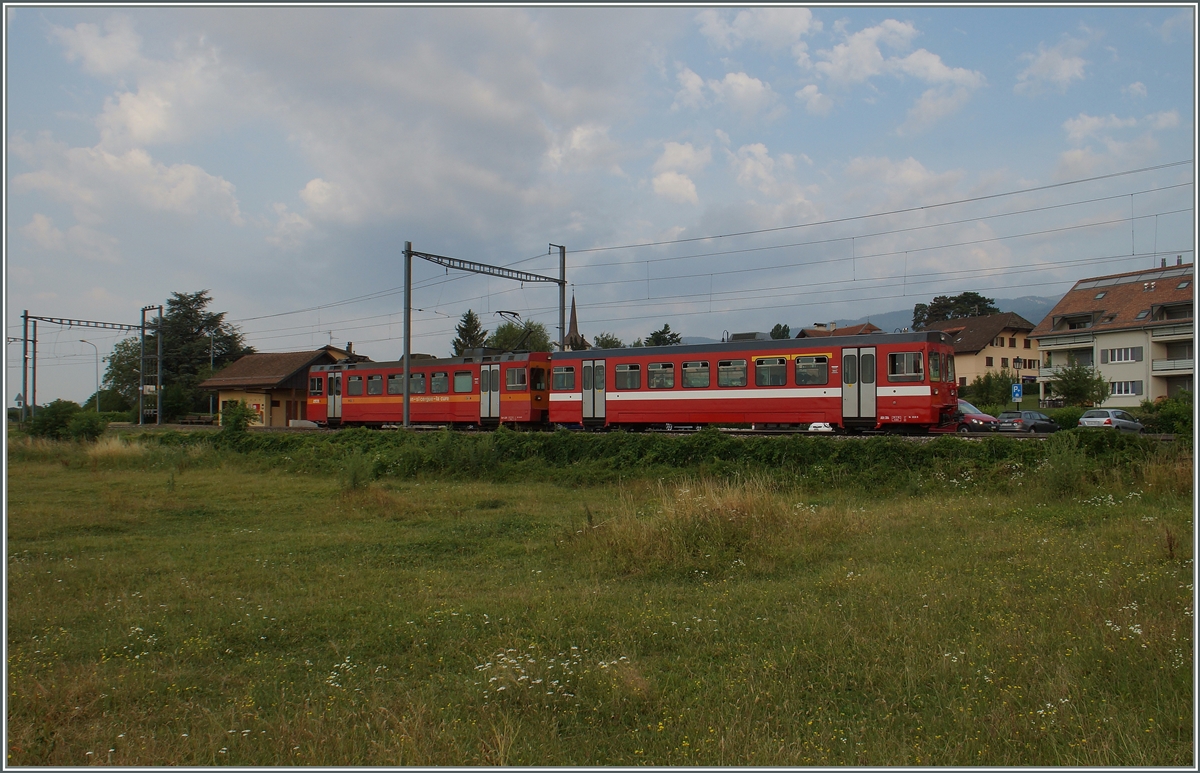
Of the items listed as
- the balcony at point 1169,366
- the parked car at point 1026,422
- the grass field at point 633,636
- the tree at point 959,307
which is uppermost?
the tree at point 959,307

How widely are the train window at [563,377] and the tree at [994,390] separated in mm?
36812

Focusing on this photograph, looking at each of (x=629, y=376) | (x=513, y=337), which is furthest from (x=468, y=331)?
A: (x=629, y=376)

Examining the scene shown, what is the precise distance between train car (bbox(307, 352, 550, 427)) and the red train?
54 mm

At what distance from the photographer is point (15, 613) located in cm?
743

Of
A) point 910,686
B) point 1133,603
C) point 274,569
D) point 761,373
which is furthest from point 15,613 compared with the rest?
point 761,373

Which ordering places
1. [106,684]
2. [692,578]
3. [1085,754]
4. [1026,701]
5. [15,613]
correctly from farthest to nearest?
[692,578]
[15,613]
[106,684]
[1026,701]
[1085,754]

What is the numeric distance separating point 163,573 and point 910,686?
8590mm

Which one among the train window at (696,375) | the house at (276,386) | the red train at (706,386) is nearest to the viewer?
the red train at (706,386)

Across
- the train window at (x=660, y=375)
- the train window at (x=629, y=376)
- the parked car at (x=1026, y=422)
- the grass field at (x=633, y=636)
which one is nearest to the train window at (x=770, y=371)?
the train window at (x=660, y=375)

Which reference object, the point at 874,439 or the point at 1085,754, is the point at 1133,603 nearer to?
the point at 1085,754

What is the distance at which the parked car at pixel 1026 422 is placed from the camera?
3175 centimetres

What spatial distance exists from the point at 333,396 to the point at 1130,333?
50.1 m

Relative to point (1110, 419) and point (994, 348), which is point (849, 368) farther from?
point (994, 348)

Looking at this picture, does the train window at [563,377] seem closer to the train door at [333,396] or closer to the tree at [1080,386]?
the train door at [333,396]
